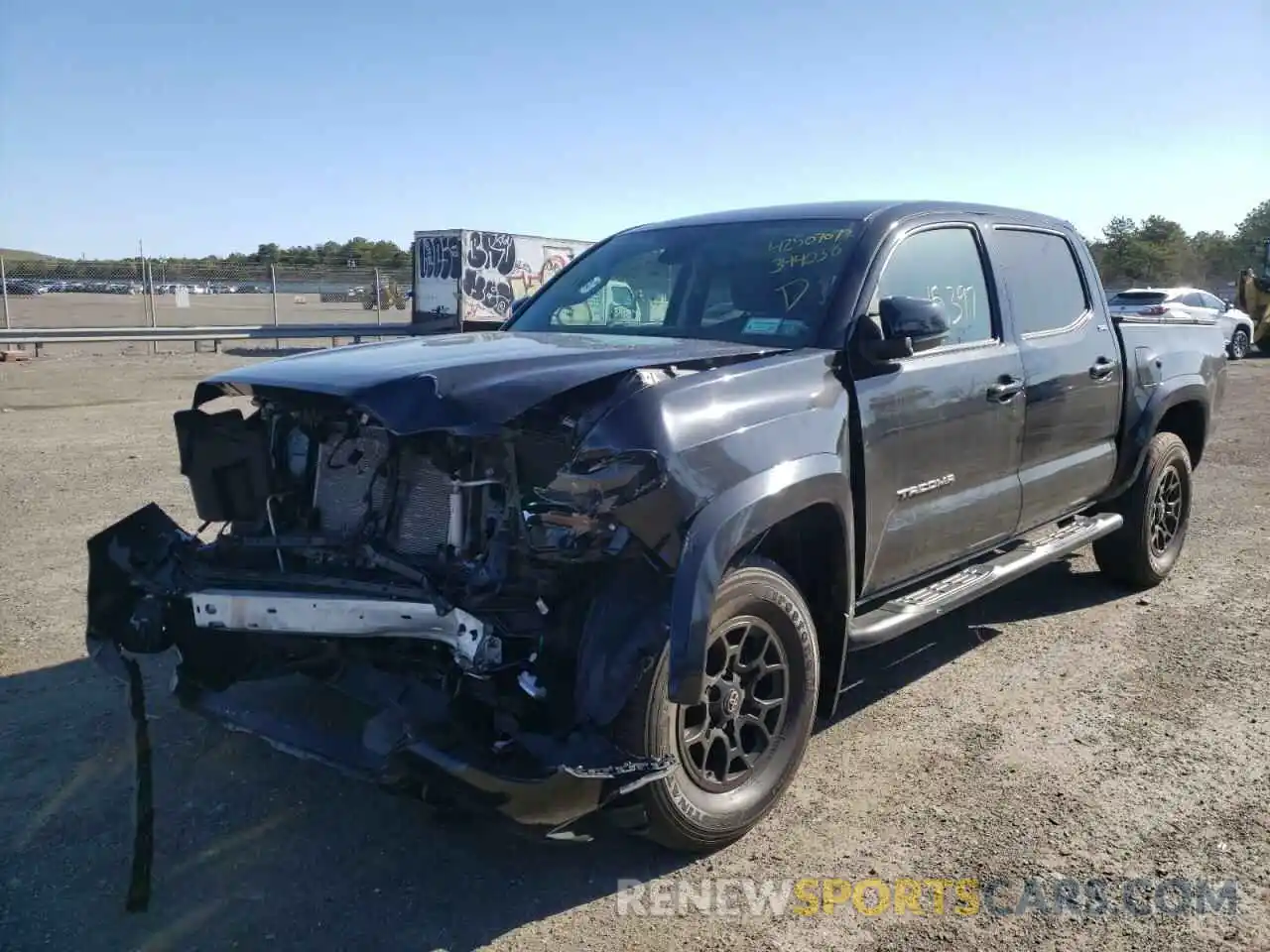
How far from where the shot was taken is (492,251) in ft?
81.7

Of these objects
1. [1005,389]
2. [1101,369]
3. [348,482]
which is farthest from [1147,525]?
[348,482]

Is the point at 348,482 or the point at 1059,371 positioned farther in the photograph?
the point at 1059,371

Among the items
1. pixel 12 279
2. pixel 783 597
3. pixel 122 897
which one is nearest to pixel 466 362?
pixel 783 597

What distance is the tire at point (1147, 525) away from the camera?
5957 mm

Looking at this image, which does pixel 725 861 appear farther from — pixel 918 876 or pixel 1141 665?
pixel 1141 665

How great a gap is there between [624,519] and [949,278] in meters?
2.42

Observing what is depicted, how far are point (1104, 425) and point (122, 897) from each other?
15.9 feet

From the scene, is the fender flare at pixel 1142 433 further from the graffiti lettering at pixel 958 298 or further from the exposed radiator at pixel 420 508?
the exposed radiator at pixel 420 508

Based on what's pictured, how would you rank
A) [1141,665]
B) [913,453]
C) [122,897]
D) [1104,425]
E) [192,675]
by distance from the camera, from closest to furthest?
[122,897]
[192,675]
[913,453]
[1141,665]
[1104,425]

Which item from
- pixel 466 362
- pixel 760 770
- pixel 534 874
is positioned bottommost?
pixel 534 874

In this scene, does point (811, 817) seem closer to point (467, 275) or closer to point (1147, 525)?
point (1147, 525)

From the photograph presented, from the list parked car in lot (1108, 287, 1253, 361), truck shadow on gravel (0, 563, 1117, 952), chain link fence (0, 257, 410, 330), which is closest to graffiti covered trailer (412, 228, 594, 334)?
chain link fence (0, 257, 410, 330)

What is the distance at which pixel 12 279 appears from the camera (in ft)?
76.6

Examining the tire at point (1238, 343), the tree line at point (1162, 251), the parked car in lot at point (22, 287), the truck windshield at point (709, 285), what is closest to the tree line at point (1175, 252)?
the tree line at point (1162, 251)
